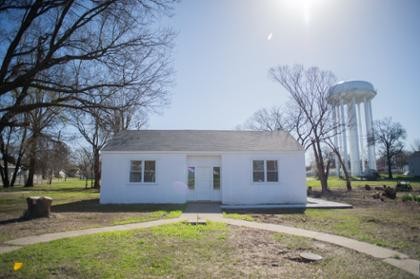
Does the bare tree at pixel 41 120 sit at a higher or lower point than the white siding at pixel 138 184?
higher

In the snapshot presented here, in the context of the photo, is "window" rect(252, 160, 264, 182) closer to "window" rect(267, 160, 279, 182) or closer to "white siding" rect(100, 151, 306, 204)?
"white siding" rect(100, 151, 306, 204)

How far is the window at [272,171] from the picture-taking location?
18375 millimetres

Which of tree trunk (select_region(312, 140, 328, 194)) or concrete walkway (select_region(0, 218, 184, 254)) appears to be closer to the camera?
concrete walkway (select_region(0, 218, 184, 254))

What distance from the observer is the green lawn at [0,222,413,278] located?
550 cm

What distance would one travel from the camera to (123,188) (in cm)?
1788

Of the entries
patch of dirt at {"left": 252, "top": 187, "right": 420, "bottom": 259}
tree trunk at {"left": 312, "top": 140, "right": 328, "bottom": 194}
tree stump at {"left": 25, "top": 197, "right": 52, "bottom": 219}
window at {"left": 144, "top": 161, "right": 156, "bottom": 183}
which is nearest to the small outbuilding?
tree trunk at {"left": 312, "top": 140, "right": 328, "bottom": 194}

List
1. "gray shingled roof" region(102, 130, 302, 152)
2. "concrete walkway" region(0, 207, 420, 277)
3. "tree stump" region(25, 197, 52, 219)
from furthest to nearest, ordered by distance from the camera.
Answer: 1. "gray shingled roof" region(102, 130, 302, 152)
2. "tree stump" region(25, 197, 52, 219)
3. "concrete walkway" region(0, 207, 420, 277)

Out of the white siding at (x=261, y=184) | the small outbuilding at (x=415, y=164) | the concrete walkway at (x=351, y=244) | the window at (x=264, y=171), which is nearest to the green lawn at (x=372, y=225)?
the concrete walkway at (x=351, y=244)

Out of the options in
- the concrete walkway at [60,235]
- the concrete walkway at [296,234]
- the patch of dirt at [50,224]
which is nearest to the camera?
the concrete walkway at [296,234]

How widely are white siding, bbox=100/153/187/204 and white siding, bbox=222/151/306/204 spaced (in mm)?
2800

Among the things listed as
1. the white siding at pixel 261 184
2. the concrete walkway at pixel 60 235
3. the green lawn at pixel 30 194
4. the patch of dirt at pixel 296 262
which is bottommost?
the patch of dirt at pixel 296 262

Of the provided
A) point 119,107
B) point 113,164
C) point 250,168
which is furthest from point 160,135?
point 119,107

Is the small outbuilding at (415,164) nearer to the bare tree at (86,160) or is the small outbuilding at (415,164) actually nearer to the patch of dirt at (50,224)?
the bare tree at (86,160)

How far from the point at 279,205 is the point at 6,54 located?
15054mm
